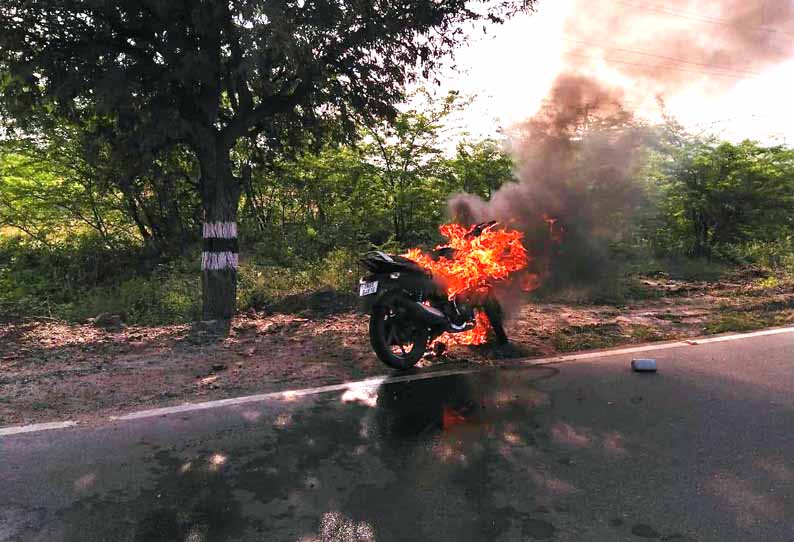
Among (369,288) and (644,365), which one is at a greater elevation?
(369,288)

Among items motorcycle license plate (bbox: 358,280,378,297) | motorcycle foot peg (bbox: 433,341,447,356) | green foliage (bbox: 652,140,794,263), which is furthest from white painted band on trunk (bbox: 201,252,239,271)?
green foliage (bbox: 652,140,794,263)

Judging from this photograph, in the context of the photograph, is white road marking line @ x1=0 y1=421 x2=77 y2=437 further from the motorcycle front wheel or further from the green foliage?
the green foliage

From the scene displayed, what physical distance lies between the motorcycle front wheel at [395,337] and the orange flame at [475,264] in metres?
0.65

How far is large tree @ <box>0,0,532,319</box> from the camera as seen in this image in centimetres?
668

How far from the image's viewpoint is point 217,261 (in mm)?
8352

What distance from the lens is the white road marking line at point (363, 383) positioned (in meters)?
3.98

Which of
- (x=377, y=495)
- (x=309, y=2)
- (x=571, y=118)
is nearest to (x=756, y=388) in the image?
(x=377, y=495)

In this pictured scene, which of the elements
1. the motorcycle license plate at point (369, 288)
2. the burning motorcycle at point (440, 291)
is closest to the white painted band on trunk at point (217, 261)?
the burning motorcycle at point (440, 291)

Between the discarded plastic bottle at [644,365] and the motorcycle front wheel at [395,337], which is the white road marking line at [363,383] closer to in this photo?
the motorcycle front wheel at [395,337]

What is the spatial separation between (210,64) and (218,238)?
257 cm

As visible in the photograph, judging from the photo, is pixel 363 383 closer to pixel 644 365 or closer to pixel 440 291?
pixel 440 291

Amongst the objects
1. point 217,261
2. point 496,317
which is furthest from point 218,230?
point 496,317

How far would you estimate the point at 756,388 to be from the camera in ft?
15.9

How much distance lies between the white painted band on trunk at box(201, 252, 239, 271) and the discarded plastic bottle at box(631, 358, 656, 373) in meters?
5.92
